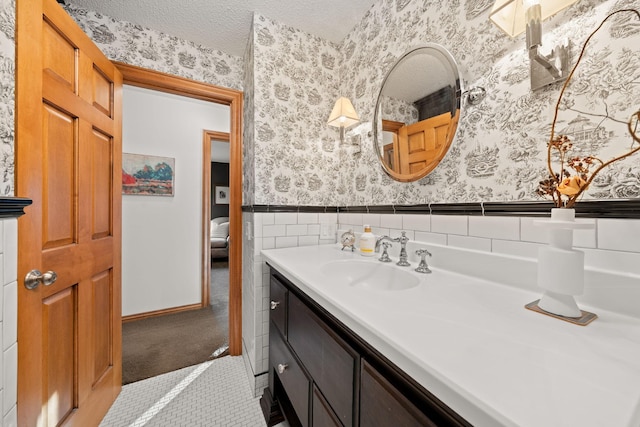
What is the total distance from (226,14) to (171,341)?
8.01ft

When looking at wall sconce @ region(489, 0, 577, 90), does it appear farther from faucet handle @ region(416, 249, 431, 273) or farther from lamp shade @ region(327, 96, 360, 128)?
lamp shade @ region(327, 96, 360, 128)

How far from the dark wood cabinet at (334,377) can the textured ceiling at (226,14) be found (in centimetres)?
156

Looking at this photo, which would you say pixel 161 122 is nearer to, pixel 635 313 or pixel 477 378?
pixel 477 378

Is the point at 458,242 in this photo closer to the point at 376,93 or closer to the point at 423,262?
the point at 423,262

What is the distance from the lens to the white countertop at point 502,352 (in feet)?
0.99

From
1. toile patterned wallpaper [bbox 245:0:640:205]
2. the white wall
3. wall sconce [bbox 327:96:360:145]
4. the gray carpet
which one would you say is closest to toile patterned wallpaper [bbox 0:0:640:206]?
toile patterned wallpaper [bbox 245:0:640:205]

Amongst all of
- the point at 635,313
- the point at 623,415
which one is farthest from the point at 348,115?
the point at 623,415

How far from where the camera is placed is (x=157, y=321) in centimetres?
237

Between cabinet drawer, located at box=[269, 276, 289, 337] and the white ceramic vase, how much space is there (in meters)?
0.82

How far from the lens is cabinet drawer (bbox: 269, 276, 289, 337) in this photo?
104 centimetres

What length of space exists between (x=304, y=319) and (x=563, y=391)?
2.16 ft

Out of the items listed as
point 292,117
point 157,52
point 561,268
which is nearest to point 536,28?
point 561,268

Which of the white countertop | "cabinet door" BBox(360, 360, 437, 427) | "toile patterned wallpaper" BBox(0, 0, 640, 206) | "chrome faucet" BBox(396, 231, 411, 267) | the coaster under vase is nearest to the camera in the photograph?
the white countertop

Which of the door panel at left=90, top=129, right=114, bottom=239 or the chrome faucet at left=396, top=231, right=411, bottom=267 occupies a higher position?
the door panel at left=90, top=129, right=114, bottom=239
